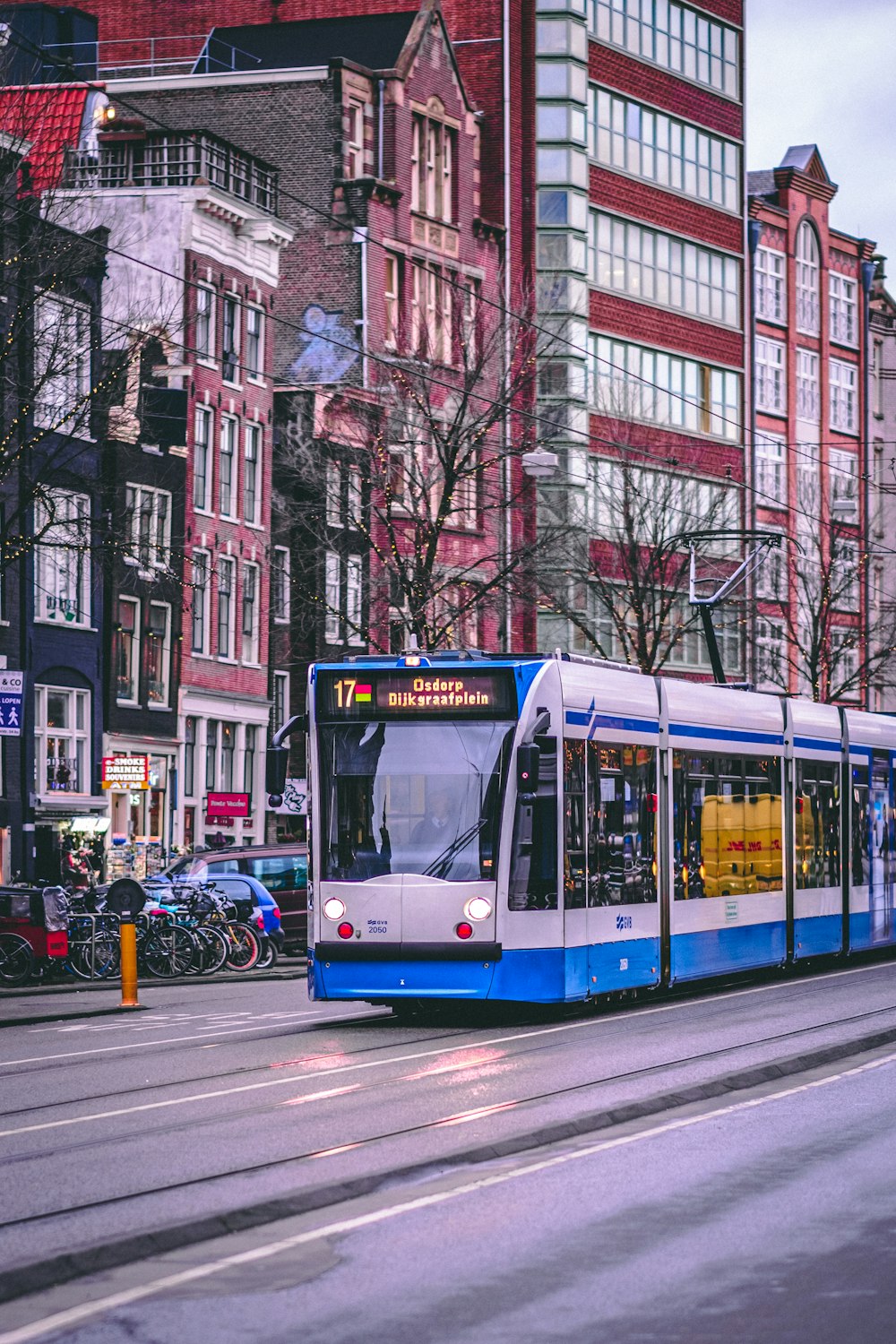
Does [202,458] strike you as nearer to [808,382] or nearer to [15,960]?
[15,960]

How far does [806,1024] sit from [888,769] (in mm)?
11674

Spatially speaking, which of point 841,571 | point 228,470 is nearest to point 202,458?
point 228,470

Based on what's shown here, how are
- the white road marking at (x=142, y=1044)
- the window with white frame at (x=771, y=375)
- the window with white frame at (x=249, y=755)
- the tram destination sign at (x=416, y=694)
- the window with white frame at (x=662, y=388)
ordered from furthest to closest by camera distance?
the window with white frame at (x=771, y=375) → the window with white frame at (x=662, y=388) → the window with white frame at (x=249, y=755) → the tram destination sign at (x=416, y=694) → the white road marking at (x=142, y=1044)

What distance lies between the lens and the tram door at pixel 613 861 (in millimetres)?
21922

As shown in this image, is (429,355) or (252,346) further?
(252,346)

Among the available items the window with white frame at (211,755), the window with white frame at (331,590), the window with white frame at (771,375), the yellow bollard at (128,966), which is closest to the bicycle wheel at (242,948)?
the yellow bollard at (128,966)

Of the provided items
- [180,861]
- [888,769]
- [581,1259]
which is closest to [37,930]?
[180,861]

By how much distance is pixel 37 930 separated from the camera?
99.7 feet

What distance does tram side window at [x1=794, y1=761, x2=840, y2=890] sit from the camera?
28922 mm

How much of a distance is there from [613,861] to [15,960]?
33.7 feet

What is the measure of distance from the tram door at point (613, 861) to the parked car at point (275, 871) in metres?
14.5

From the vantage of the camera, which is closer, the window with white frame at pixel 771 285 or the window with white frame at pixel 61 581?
the window with white frame at pixel 61 581

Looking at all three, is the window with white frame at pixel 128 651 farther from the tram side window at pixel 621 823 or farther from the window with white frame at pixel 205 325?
the tram side window at pixel 621 823

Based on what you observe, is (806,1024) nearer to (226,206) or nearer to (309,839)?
(309,839)
